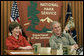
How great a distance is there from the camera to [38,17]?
5.58 metres

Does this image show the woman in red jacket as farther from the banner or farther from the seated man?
the banner

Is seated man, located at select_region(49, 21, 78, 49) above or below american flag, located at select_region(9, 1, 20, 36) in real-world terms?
below

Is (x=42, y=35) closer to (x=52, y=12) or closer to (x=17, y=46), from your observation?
(x=52, y=12)

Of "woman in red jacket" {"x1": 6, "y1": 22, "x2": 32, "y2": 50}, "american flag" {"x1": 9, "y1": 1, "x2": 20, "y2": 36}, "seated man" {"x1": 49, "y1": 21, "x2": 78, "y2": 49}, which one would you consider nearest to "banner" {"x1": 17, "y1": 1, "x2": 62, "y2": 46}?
"american flag" {"x1": 9, "y1": 1, "x2": 20, "y2": 36}

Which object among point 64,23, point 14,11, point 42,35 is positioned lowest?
point 42,35

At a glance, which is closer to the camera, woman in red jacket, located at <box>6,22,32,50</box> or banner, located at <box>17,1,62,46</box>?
woman in red jacket, located at <box>6,22,32,50</box>

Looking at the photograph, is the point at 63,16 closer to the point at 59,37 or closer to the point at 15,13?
the point at 15,13

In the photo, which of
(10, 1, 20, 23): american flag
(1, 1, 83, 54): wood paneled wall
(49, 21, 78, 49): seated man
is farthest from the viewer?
(1, 1, 83, 54): wood paneled wall

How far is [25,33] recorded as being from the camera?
547cm

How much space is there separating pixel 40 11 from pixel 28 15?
14.5 inches

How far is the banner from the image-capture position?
18.0 feet

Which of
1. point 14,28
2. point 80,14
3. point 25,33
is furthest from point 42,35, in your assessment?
point 14,28

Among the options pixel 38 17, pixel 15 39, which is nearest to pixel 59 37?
pixel 15 39

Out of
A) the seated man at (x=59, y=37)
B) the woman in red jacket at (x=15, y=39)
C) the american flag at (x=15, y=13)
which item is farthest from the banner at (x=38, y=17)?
the woman in red jacket at (x=15, y=39)
